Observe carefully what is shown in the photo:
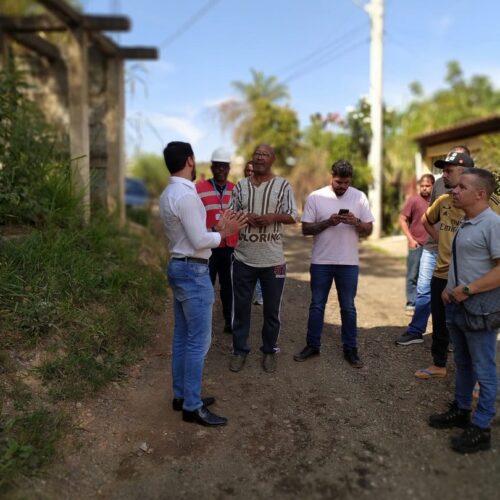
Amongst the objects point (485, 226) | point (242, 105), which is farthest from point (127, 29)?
point (242, 105)

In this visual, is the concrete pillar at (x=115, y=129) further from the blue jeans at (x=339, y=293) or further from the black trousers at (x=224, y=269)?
the blue jeans at (x=339, y=293)

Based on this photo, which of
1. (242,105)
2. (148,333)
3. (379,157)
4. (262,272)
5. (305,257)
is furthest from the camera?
(242,105)

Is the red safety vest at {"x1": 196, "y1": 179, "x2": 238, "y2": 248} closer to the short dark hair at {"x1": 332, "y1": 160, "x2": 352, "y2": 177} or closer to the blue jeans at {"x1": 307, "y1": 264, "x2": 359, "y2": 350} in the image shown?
the blue jeans at {"x1": 307, "y1": 264, "x2": 359, "y2": 350}

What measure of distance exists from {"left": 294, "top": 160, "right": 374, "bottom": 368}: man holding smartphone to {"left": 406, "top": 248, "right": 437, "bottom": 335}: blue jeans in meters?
0.83

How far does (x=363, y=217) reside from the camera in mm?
4152

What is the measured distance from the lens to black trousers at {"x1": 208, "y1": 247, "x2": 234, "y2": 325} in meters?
4.74

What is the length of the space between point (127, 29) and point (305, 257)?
4.91m

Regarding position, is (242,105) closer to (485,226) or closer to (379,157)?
(379,157)

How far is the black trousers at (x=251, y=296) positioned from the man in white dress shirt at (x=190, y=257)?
2.44 feet

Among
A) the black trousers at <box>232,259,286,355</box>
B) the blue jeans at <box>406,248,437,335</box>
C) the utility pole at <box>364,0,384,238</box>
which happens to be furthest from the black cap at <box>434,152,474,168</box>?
the utility pole at <box>364,0,384,238</box>

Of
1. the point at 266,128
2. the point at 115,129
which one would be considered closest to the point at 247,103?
the point at 266,128

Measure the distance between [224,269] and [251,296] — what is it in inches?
33.3

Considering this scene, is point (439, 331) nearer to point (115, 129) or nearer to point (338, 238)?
point (338, 238)

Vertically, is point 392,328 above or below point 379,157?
below
